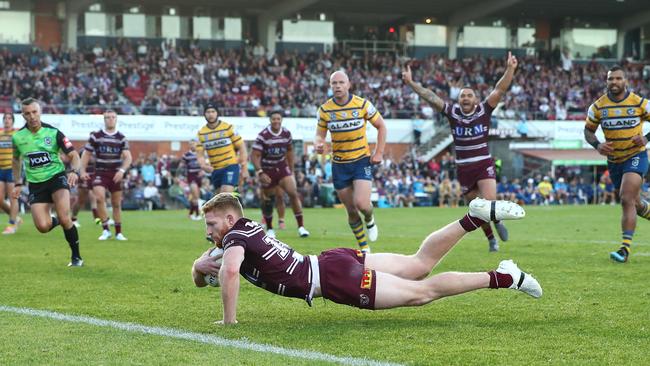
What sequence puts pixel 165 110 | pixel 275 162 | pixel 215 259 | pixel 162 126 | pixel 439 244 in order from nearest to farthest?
pixel 215 259, pixel 439 244, pixel 275 162, pixel 162 126, pixel 165 110

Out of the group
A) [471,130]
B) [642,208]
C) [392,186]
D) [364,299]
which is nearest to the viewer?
[364,299]

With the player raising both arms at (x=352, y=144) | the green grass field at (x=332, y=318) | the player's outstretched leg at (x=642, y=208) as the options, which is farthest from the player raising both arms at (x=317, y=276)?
the player raising both arms at (x=352, y=144)

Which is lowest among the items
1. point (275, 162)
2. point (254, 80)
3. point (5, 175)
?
point (5, 175)

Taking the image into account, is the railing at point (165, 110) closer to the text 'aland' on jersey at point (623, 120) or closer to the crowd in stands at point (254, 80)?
the crowd in stands at point (254, 80)

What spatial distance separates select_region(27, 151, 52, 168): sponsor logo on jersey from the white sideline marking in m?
4.11

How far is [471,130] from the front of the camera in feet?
44.8

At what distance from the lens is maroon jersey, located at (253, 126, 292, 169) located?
64.4 feet

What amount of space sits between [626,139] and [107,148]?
10.1 m

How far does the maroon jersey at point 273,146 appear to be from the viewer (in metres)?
19.6

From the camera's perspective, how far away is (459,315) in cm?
764

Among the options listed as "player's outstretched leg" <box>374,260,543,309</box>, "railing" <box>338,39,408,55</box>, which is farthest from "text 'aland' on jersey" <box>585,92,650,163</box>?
"railing" <box>338,39,408,55</box>

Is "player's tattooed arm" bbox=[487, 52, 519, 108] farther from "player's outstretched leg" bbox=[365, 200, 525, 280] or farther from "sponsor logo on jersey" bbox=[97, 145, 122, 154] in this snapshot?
"sponsor logo on jersey" bbox=[97, 145, 122, 154]

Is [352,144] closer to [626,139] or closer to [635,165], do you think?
[626,139]

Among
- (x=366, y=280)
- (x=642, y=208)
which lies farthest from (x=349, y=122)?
(x=366, y=280)
